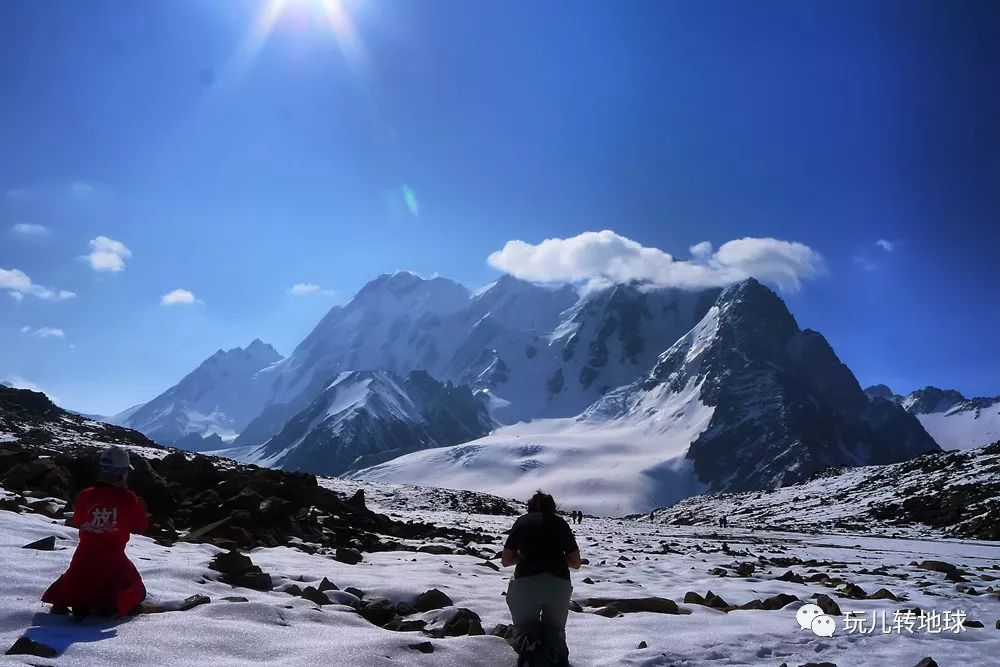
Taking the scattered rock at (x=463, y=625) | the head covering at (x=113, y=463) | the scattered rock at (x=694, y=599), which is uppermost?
the head covering at (x=113, y=463)

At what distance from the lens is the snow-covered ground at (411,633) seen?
612 cm

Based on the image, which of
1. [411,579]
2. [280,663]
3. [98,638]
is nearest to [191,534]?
[411,579]

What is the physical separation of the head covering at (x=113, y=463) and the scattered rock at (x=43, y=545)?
2.79 meters

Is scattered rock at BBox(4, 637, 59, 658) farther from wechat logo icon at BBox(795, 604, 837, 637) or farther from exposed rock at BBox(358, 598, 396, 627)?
wechat logo icon at BBox(795, 604, 837, 637)

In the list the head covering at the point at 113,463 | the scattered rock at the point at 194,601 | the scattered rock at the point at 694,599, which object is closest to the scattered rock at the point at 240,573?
the scattered rock at the point at 194,601

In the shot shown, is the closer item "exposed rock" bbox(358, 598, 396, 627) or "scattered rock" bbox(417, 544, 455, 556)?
"exposed rock" bbox(358, 598, 396, 627)

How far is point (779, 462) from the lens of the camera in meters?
197

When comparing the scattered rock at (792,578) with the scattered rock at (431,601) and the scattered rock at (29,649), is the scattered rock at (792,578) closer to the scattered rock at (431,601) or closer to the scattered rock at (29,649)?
the scattered rock at (431,601)

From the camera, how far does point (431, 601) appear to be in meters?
9.50

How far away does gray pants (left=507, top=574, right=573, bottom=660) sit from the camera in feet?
22.3

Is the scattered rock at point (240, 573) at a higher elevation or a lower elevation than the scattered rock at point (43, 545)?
lower

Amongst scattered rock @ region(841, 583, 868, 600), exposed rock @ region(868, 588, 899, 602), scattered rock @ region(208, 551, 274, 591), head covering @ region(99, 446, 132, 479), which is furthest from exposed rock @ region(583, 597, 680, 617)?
head covering @ region(99, 446, 132, 479)

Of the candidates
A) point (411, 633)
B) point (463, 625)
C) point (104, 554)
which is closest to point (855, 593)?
point (463, 625)

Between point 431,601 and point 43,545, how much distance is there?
5645mm
